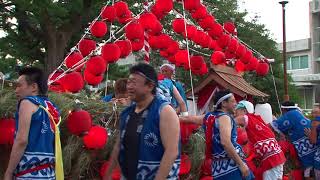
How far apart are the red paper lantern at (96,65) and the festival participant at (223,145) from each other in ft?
8.74

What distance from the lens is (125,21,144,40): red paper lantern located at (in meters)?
8.96

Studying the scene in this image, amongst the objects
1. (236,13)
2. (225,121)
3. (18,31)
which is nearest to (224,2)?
(236,13)

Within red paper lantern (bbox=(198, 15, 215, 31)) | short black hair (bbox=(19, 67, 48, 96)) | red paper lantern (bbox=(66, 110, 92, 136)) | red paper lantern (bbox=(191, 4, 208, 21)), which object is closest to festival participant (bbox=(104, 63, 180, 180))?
short black hair (bbox=(19, 67, 48, 96))

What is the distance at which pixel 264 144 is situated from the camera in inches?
292

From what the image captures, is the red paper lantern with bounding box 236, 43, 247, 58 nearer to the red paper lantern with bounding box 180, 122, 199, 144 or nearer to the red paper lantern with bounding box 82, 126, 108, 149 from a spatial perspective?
the red paper lantern with bounding box 180, 122, 199, 144

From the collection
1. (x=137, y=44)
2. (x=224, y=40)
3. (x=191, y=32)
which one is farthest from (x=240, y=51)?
(x=137, y=44)

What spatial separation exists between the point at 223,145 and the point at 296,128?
11.4ft

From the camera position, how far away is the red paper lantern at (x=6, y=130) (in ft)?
17.0

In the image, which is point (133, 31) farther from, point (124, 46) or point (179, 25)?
point (179, 25)

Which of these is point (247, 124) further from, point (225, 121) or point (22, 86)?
point (22, 86)

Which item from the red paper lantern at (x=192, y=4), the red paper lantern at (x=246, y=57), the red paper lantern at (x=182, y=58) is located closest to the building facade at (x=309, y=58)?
the red paper lantern at (x=246, y=57)

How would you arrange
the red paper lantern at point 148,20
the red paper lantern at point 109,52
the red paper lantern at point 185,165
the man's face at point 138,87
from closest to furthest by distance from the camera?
the man's face at point 138,87 → the red paper lantern at point 185,165 → the red paper lantern at point 109,52 → the red paper lantern at point 148,20

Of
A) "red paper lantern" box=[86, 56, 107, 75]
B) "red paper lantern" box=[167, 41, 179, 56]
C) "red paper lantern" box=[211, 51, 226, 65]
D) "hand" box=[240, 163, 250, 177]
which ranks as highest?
"red paper lantern" box=[167, 41, 179, 56]

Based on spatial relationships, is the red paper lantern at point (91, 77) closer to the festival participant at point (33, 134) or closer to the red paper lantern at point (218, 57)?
the festival participant at point (33, 134)
